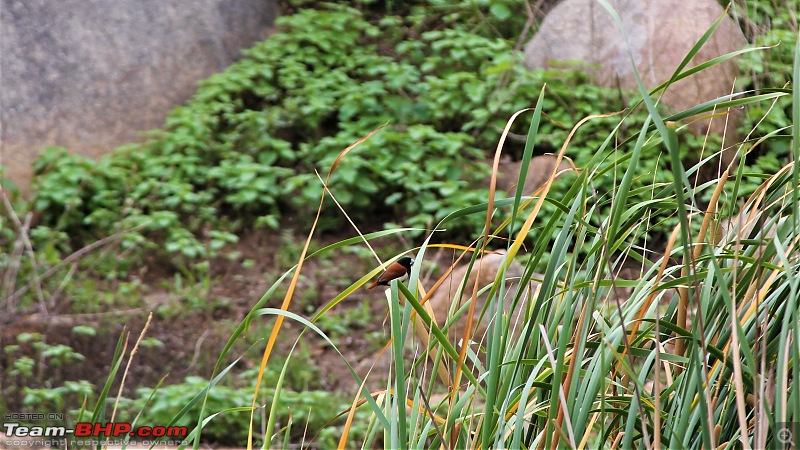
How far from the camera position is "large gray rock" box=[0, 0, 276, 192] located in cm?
478

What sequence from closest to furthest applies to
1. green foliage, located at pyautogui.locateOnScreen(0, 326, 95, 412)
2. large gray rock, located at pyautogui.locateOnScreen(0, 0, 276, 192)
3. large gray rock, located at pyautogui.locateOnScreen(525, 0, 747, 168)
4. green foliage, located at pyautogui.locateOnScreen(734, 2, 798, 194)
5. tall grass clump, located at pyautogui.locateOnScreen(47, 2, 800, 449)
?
tall grass clump, located at pyautogui.locateOnScreen(47, 2, 800, 449)
green foliage, located at pyautogui.locateOnScreen(0, 326, 95, 412)
green foliage, located at pyautogui.locateOnScreen(734, 2, 798, 194)
large gray rock, located at pyautogui.locateOnScreen(525, 0, 747, 168)
large gray rock, located at pyautogui.locateOnScreen(0, 0, 276, 192)

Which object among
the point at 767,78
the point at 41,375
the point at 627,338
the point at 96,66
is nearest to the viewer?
the point at 627,338

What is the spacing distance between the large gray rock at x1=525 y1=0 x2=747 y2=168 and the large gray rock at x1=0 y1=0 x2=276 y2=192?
2.22m

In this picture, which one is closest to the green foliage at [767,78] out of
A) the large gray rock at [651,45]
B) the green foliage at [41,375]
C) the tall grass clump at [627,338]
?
the large gray rock at [651,45]

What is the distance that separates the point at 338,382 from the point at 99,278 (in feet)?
4.95

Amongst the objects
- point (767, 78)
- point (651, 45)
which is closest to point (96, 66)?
point (651, 45)

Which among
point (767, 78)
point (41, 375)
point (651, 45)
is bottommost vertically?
point (41, 375)

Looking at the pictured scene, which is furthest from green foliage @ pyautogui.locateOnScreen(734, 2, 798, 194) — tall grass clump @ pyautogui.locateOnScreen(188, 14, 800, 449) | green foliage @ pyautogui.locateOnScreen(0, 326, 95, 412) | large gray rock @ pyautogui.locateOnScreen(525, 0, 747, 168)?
green foliage @ pyautogui.locateOnScreen(0, 326, 95, 412)

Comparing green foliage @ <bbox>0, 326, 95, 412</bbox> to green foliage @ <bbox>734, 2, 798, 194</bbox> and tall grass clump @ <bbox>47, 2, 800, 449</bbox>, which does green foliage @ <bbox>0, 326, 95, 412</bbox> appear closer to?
tall grass clump @ <bbox>47, 2, 800, 449</bbox>

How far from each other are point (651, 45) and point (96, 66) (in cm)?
332

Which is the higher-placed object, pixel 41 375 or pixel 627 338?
pixel 627 338

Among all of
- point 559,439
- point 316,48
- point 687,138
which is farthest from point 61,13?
point 559,439

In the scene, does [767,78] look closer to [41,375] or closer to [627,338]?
[627,338]

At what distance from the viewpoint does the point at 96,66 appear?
16.5 ft
